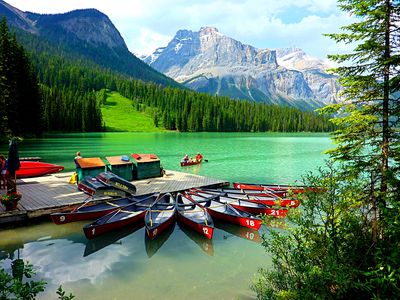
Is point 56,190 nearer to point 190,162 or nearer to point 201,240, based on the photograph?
point 201,240

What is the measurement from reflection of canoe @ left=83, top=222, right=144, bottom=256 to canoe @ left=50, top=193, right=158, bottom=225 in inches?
82.6

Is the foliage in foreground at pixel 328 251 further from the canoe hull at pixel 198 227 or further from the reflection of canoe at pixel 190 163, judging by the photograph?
the reflection of canoe at pixel 190 163

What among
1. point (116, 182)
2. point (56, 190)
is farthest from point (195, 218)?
point (56, 190)

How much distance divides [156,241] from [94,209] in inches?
A: 205

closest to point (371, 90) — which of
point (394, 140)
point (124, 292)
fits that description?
point (394, 140)

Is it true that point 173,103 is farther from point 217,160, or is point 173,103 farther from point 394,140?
point 394,140

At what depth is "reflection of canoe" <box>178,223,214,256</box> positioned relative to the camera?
14.6m

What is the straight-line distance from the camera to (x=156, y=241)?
15336 millimetres

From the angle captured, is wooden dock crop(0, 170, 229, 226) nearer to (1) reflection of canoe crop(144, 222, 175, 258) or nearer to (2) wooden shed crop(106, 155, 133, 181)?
(2) wooden shed crop(106, 155, 133, 181)

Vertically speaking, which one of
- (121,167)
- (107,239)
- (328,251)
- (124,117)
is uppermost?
(124,117)

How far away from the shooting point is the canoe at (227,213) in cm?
1682

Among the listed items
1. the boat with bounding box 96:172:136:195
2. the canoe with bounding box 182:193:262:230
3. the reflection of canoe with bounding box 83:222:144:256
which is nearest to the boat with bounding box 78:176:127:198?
the boat with bounding box 96:172:136:195

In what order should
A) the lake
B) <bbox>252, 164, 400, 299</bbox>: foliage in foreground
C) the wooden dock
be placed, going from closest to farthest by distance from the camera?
<bbox>252, 164, 400, 299</bbox>: foliage in foreground < the lake < the wooden dock

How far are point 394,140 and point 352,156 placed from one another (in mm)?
1256
